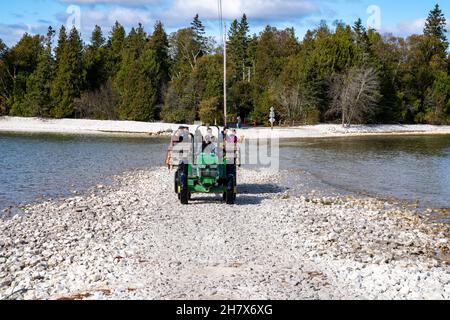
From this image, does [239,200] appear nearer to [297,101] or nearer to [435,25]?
[297,101]

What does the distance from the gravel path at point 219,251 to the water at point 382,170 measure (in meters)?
4.48

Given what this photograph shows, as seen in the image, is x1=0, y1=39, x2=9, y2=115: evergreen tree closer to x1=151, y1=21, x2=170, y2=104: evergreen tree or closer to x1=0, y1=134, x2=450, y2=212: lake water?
x1=151, y1=21, x2=170, y2=104: evergreen tree

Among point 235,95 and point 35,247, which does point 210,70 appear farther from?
point 35,247

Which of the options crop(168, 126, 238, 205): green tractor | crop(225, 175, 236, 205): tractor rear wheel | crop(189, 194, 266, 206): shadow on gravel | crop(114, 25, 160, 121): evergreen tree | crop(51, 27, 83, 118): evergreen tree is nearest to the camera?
crop(168, 126, 238, 205): green tractor

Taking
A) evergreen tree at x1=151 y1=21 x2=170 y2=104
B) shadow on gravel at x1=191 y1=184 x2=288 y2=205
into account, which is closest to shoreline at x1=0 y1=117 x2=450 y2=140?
evergreen tree at x1=151 y1=21 x2=170 y2=104

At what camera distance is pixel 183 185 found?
15703 mm

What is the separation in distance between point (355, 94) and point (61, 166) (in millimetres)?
49169

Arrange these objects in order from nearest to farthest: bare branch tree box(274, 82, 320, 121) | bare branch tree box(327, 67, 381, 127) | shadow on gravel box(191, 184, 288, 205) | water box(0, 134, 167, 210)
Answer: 1. shadow on gravel box(191, 184, 288, 205)
2. water box(0, 134, 167, 210)
3. bare branch tree box(327, 67, 381, 127)
4. bare branch tree box(274, 82, 320, 121)

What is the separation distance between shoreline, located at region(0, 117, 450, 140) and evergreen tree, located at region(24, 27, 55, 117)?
1863 mm

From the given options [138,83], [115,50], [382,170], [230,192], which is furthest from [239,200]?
[115,50]

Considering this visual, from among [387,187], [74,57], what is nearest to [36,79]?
[74,57]

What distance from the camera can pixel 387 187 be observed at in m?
23.1

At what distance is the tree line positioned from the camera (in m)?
70.8

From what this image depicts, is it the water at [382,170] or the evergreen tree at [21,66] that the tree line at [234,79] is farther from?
the water at [382,170]
